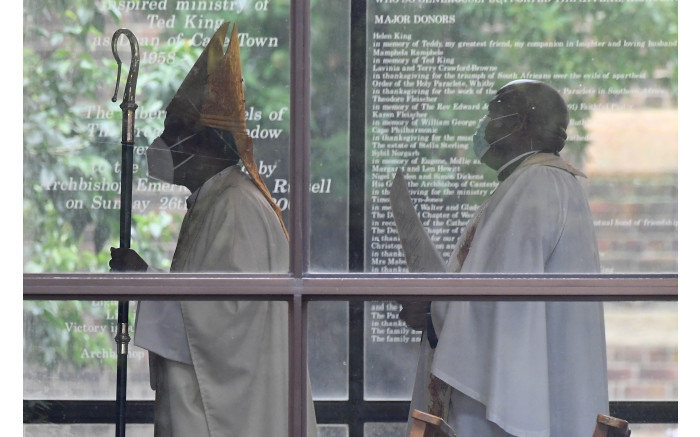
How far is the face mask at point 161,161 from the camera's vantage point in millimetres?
2721

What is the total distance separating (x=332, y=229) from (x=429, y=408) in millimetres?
515

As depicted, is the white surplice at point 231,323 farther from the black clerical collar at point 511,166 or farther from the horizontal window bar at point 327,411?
the black clerical collar at point 511,166

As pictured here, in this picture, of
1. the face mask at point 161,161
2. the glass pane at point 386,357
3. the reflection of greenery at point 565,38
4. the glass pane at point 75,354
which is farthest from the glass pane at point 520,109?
the glass pane at point 75,354

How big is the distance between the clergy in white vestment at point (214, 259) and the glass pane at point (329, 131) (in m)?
0.12

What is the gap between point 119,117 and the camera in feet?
8.86

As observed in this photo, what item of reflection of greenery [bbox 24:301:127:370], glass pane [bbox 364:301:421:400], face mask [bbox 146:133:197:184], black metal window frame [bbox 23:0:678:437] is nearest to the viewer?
black metal window frame [bbox 23:0:678:437]

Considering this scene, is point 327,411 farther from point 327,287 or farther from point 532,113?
point 532,113

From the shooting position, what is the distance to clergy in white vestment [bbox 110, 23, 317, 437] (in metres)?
2.65

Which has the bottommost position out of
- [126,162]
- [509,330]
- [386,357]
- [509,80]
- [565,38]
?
[386,357]

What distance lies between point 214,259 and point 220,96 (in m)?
0.43

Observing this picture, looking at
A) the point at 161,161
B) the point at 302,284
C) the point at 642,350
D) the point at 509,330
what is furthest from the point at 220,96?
the point at 642,350

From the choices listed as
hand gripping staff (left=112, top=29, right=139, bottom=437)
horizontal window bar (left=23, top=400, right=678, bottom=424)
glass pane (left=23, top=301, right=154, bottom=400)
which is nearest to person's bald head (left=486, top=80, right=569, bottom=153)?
horizontal window bar (left=23, top=400, right=678, bottom=424)

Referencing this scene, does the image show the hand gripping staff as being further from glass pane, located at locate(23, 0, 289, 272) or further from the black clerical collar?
the black clerical collar
